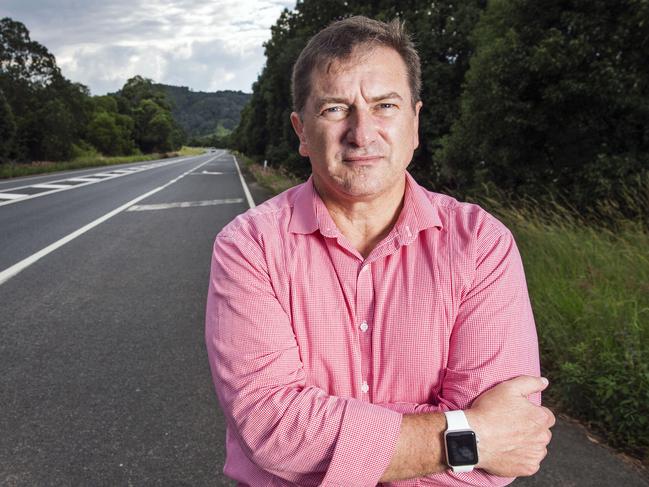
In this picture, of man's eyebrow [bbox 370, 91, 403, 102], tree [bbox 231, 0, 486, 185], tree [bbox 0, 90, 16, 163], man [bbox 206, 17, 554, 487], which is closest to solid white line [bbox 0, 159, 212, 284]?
man [bbox 206, 17, 554, 487]

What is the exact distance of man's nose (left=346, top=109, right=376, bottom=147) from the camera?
5.87 ft

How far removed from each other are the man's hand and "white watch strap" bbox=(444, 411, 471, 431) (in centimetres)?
2

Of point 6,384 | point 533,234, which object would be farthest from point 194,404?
point 533,234

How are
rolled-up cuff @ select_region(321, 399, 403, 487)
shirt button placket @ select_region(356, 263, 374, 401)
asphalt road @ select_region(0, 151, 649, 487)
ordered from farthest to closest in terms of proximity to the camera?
asphalt road @ select_region(0, 151, 649, 487) < shirt button placket @ select_region(356, 263, 374, 401) < rolled-up cuff @ select_region(321, 399, 403, 487)

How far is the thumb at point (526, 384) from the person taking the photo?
161 cm

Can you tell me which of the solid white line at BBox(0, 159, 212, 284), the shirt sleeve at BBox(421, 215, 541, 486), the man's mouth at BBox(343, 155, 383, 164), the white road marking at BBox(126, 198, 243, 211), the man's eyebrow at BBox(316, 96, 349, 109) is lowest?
the white road marking at BBox(126, 198, 243, 211)

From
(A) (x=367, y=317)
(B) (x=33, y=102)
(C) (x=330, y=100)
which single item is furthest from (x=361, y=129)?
(B) (x=33, y=102)

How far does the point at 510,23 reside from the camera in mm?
10727

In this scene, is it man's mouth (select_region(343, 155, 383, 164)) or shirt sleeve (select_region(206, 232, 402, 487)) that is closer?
shirt sleeve (select_region(206, 232, 402, 487))

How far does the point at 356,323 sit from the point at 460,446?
1.52 ft

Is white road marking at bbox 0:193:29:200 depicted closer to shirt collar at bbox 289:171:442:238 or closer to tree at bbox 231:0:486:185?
tree at bbox 231:0:486:185

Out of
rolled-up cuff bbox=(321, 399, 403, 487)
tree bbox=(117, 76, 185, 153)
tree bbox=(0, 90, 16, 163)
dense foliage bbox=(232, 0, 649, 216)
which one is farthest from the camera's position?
tree bbox=(117, 76, 185, 153)

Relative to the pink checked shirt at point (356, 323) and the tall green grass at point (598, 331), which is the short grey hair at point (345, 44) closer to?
→ the pink checked shirt at point (356, 323)

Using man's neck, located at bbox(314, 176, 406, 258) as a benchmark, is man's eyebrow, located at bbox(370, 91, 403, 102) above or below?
above
